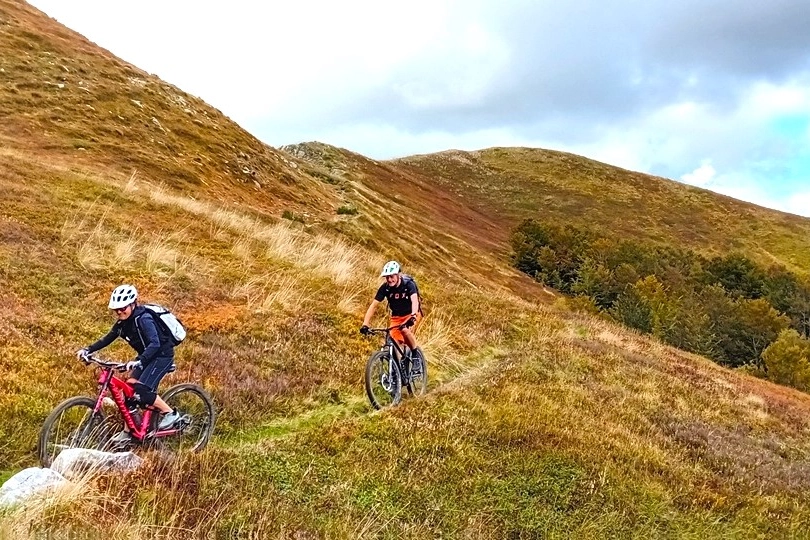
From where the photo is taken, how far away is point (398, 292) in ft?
37.1

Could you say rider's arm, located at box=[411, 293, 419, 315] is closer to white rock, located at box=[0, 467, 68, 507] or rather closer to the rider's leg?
the rider's leg

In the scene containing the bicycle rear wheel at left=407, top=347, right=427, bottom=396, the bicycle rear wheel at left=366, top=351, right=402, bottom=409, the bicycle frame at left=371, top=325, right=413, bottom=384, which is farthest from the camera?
the bicycle rear wheel at left=407, top=347, right=427, bottom=396

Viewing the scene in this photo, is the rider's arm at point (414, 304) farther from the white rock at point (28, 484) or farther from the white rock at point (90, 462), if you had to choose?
the white rock at point (28, 484)

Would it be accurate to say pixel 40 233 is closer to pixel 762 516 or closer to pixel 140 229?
pixel 140 229

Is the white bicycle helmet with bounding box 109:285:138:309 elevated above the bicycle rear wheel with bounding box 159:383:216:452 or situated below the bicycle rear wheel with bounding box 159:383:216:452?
above

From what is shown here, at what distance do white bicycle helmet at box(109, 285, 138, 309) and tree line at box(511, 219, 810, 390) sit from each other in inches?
1792

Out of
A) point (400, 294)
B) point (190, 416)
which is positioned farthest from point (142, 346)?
point (400, 294)

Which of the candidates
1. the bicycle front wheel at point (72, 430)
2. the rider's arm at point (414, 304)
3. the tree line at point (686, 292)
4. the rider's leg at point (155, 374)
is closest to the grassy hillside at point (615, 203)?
the tree line at point (686, 292)

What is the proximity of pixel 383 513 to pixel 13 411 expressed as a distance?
183 inches

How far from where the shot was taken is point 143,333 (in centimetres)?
788

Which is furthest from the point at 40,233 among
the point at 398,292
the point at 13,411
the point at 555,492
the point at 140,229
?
the point at 555,492

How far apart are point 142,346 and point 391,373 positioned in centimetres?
444

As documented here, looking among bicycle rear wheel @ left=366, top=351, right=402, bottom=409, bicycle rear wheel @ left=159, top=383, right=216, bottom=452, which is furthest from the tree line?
bicycle rear wheel @ left=159, top=383, right=216, bottom=452

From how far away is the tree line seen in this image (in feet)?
178
